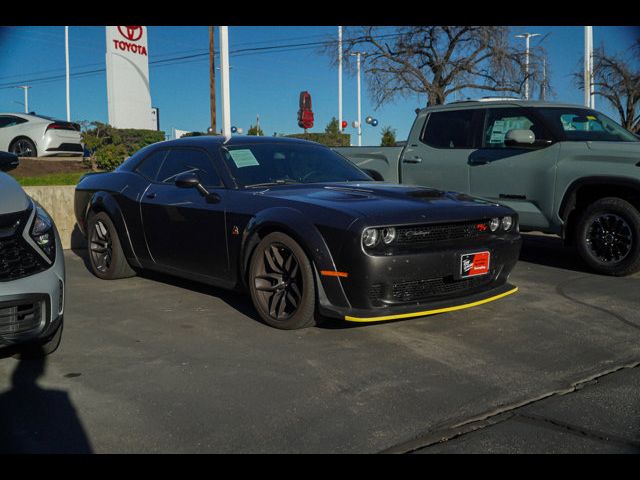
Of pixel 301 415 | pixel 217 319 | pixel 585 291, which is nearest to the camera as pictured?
pixel 301 415

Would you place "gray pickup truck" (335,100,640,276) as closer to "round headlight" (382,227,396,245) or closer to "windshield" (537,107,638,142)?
"windshield" (537,107,638,142)

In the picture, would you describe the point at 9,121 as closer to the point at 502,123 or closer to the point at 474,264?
the point at 502,123

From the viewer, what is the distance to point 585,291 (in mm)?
6070

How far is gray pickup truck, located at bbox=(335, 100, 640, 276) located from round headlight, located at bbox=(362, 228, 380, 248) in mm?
3363

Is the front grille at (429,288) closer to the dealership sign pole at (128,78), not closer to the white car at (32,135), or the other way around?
the white car at (32,135)

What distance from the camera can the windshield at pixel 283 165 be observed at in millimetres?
5422

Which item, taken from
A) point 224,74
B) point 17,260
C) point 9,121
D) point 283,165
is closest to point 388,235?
point 283,165

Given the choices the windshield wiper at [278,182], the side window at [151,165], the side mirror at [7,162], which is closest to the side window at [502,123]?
the windshield wiper at [278,182]

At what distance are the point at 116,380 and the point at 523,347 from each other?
2.55 metres

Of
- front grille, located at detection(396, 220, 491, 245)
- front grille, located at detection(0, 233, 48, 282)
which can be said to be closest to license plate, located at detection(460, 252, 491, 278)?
front grille, located at detection(396, 220, 491, 245)
